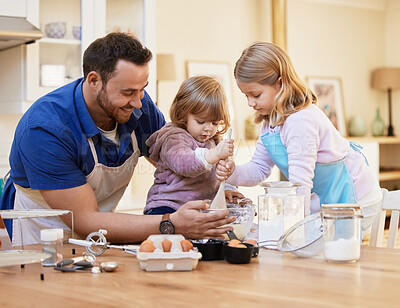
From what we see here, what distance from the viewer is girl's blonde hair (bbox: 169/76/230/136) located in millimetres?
2260

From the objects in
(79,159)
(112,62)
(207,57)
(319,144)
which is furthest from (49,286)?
(207,57)

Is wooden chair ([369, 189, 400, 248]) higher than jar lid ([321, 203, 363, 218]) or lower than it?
lower

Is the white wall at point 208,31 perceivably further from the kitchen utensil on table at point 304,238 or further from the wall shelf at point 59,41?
the kitchen utensil on table at point 304,238

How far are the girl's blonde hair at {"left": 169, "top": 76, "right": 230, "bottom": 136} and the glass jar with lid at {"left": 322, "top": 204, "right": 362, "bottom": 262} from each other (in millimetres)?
814

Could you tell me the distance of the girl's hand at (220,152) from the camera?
201cm

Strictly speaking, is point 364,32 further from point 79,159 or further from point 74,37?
point 79,159

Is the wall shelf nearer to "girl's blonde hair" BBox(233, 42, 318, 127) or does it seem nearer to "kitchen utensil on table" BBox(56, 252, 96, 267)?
"girl's blonde hair" BBox(233, 42, 318, 127)

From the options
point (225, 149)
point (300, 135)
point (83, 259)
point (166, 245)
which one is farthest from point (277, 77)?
point (83, 259)

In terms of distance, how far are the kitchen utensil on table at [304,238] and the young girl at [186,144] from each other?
56 cm

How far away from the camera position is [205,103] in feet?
7.40

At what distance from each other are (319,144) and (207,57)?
3.35 meters

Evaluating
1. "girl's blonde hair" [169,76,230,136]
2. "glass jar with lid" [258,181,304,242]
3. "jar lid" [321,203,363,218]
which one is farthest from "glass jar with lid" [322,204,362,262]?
"girl's blonde hair" [169,76,230,136]

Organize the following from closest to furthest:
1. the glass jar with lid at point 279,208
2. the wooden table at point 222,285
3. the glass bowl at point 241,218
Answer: the wooden table at point 222,285 < the glass jar with lid at point 279,208 < the glass bowl at point 241,218

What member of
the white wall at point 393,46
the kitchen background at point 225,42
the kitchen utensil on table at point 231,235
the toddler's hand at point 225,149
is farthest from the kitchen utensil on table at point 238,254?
the white wall at point 393,46
